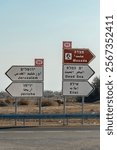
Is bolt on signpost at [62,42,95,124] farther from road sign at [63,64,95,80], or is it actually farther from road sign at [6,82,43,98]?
road sign at [6,82,43,98]

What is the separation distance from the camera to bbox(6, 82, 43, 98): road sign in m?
30.9

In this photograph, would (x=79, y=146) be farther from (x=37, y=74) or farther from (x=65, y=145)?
(x=37, y=74)

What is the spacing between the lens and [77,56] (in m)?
31.1

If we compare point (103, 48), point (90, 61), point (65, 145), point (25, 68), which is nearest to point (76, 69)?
point (90, 61)

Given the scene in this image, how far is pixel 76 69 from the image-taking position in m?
31.0

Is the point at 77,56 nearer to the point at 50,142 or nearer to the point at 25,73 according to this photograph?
the point at 25,73

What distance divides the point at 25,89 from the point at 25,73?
3.43 ft

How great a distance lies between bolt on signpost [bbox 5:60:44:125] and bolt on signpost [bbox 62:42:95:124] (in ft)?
4.83

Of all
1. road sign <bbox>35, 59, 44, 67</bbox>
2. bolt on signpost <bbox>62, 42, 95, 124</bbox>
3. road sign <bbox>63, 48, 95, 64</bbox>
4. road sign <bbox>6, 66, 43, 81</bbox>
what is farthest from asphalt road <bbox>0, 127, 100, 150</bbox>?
road sign <bbox>63, 48, 95, 64</bbox>

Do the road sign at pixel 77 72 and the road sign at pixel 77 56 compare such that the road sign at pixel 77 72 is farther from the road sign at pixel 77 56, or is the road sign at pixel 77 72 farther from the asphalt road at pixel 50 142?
the asphalt road at pixel 50 142

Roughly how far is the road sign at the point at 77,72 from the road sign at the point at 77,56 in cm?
31

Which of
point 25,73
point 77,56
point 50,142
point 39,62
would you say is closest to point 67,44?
point 77,56

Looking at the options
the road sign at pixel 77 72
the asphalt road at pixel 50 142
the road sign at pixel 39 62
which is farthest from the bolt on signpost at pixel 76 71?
the asphalt road at pixel 50 142

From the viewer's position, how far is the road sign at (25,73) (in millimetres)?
Result: 30609
